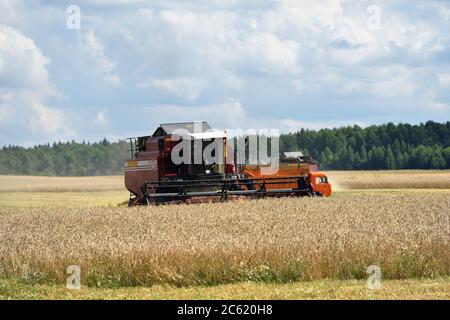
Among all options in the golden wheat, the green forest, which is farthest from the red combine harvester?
the green forest

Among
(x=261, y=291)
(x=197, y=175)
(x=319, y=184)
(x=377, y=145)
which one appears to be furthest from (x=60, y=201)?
(x=377, y=145)

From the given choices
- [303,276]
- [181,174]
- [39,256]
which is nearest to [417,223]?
[303,276]

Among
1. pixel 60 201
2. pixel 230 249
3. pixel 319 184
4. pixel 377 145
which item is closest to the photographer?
pixel 230 249

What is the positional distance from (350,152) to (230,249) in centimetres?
10433

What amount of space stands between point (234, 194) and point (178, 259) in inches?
615

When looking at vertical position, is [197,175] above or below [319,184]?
above

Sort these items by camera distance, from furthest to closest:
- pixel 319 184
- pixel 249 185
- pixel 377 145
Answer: pixel 377 145
pixel 319 184
pixel 249 185

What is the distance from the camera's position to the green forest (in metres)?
114

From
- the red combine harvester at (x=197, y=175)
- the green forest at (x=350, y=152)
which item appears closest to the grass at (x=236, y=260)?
the red combine harvester at (x=197, y=175)

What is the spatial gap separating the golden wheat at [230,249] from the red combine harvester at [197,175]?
854 centimetres

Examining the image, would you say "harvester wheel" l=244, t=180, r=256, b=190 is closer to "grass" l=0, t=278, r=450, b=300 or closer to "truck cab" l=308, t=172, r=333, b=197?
"truck cab" l=308, t=172, r=333, b=197

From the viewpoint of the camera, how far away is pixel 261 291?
13484 mm

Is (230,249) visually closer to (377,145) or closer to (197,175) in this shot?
(197,175)
